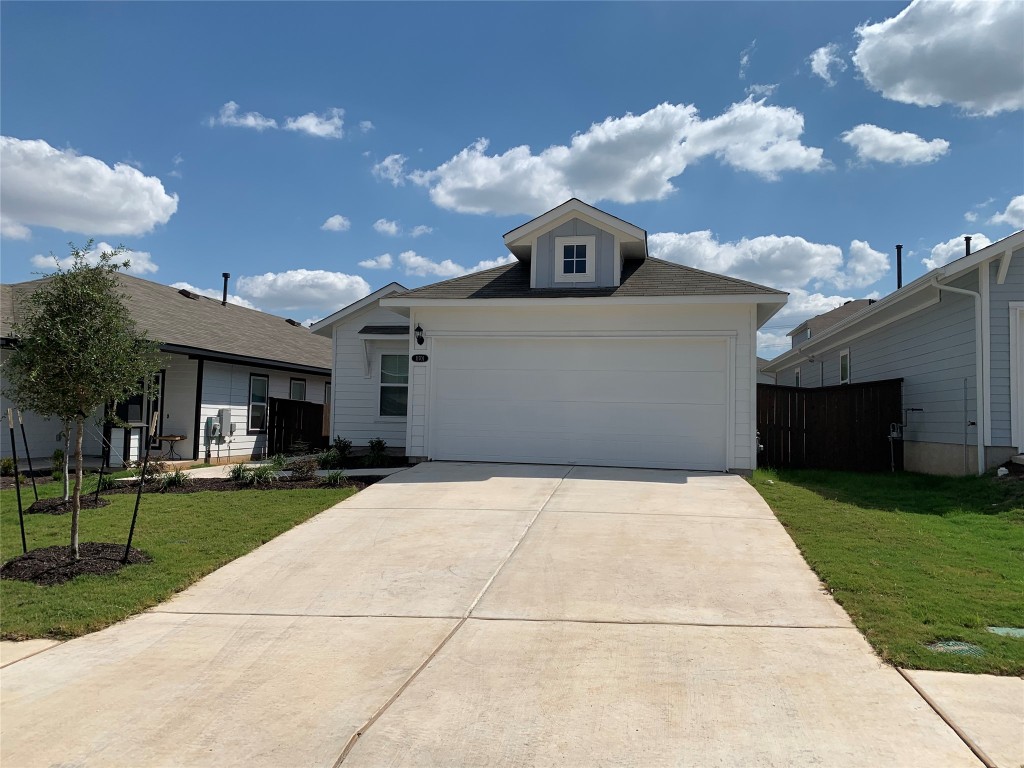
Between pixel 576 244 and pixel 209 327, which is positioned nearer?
pixel 576 244

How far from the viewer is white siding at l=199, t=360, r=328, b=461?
1555 cm

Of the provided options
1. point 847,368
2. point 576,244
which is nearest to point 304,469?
point 576,244

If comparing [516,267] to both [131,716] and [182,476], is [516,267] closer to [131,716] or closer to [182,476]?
[182,476]

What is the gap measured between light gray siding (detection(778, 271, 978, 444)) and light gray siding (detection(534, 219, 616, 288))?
601 centimetres

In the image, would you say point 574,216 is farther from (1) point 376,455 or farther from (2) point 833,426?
(2) point 833,426

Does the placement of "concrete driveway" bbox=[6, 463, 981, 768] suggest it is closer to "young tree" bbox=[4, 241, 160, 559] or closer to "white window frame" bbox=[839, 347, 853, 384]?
"young tree" bbox=[4, 241, 160, 559]

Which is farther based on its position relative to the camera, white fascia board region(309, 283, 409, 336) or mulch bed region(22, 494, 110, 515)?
white fascia board region(309, 283, 409, 336)

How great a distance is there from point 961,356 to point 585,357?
6582 millimetres

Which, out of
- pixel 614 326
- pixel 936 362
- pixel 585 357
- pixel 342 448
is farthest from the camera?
pixel 342 448

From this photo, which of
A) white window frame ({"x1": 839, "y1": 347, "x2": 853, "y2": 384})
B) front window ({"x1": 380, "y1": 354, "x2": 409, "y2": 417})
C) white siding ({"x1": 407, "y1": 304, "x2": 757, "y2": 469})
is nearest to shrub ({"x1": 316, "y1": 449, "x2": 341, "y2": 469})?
white siding ({"x1": 407, "y1": 304, "x2": 757, "y2": 469})

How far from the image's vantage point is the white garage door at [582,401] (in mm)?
11961

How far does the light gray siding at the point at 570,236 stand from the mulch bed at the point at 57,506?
8.13 m

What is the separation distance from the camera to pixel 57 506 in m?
9.52

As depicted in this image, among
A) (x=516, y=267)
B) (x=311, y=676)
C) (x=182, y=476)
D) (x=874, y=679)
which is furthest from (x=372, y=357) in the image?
(x=874, y=679)
